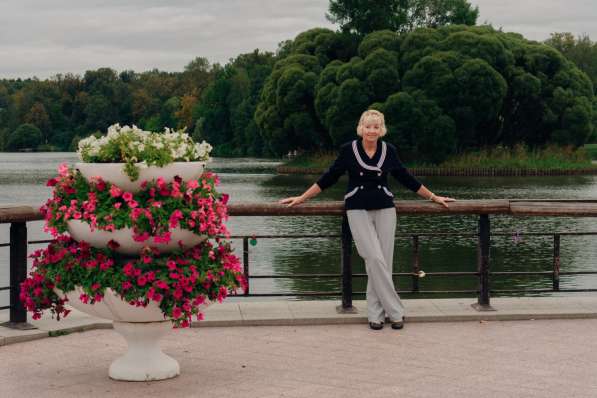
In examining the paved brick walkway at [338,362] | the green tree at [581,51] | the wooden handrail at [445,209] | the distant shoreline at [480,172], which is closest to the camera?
the paved brick walkway at [338,362]

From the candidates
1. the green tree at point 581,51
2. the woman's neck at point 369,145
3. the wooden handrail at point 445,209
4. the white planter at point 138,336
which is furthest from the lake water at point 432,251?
the green tree at point 581,51

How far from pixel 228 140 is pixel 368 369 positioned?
93.4 meters

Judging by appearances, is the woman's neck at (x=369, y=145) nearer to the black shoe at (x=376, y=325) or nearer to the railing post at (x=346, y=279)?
the railing post at (x=346, y=279)

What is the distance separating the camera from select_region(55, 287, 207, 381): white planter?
5316mm

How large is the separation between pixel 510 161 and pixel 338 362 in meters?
46.9

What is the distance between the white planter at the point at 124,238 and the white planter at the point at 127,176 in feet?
0.84

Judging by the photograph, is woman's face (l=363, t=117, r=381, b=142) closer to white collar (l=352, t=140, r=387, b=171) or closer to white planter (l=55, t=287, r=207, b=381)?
white collar (l=352, t=140, r=387, b=171)

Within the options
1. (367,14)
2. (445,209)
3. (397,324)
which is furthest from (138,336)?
(367,14)

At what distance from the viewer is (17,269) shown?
683cm

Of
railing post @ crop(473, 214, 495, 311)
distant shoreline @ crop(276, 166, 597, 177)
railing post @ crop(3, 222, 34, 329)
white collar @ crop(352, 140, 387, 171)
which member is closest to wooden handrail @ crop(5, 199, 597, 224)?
railing post @ crop(473, 214, 495, 311)

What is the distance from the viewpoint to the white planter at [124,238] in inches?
205

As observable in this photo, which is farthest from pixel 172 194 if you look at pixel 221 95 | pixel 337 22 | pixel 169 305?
pixel 221 95

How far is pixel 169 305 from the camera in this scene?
5195mm

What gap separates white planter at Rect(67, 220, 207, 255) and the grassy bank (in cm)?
4570
